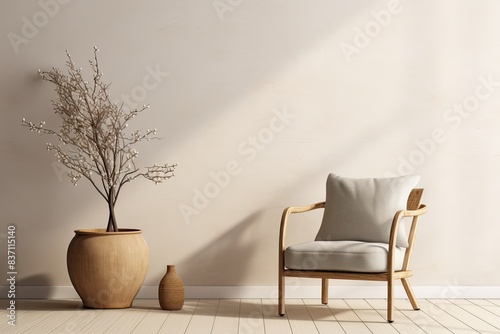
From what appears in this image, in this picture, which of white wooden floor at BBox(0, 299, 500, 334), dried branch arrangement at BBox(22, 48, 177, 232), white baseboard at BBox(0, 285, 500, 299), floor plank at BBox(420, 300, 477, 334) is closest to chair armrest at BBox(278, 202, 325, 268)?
white wooden floor at BBox(0, 299, 500, 334)

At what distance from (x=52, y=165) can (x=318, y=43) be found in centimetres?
208

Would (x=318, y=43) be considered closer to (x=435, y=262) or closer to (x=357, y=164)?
(x=357, y=164)

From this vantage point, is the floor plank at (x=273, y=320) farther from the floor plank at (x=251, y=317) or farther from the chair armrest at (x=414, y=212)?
the chair armrest at (x=414, y=212)

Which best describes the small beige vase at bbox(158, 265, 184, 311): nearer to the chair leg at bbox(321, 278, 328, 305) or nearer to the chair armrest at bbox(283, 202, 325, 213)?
the chair armrest at bbox(283, 202, 325, 213)

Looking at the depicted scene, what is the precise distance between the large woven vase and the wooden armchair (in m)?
0.97

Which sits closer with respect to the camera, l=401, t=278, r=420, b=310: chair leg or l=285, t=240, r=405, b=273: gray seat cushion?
l=285, t=240, r=405, b=273: gray seat cushion

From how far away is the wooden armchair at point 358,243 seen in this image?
4.06 m

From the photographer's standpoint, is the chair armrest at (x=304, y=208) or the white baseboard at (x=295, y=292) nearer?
the chair armrest at (x=304, y=208)

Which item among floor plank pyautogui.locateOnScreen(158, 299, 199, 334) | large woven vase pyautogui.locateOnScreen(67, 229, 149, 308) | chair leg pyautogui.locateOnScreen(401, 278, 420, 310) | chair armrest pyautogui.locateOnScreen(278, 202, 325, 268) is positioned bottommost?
floor plank pyautogui.locateOnScreen(158, 299, 199, 334)

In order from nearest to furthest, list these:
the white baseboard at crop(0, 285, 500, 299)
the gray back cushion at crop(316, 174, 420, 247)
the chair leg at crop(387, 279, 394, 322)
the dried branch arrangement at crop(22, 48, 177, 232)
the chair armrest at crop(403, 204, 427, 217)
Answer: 1. the chair leg at crop(387, 279, 394, 322)
2. the chair armrest at crop(403, 204, 427, 217)
3. the gray back cushion at crop(316, 174, 420, 247)
4. the dried branch arrangement at crop(22, 48, 177, 232)
5. the white baseboard at crop(0, 285, 500, 299)

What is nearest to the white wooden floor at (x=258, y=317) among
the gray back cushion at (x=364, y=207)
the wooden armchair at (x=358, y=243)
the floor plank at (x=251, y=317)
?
the floor plank at (x=251, y=317)

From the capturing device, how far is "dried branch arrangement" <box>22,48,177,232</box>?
470cm

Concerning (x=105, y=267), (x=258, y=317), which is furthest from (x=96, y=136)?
(x=258, y=317)

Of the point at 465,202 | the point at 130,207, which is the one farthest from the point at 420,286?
the point at 130,207
